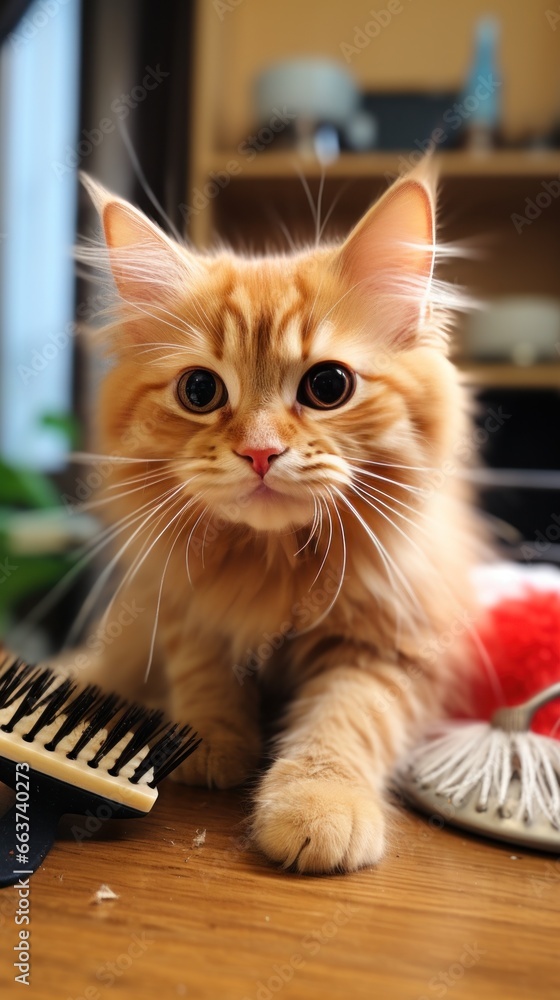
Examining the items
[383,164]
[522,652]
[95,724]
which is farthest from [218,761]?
[383,164]

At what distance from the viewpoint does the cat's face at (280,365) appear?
809 millimetres

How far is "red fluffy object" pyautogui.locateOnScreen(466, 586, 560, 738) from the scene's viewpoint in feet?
3.10

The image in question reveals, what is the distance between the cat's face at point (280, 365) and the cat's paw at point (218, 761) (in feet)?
0.89

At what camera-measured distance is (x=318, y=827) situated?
0.69 meters

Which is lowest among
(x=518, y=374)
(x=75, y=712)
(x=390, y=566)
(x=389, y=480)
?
(x=75, y=712)

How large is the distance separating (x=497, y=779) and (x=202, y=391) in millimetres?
527

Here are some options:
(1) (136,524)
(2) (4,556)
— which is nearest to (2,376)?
(2) (4,556)

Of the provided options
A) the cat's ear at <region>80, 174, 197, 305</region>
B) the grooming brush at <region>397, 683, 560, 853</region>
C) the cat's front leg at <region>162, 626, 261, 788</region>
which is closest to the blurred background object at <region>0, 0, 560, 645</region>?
the cat's front leg at <region>162, 626, 261, 788</region>

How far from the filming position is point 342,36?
2.26 metres

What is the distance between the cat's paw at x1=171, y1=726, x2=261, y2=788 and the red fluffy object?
1.05 feet

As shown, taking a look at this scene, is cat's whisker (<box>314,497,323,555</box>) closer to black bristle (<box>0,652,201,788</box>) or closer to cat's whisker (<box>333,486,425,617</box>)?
cat's whisker (<box>333,486,425,617</box>)

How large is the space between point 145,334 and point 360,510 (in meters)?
0.36

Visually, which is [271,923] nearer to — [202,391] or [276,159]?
[202,391]

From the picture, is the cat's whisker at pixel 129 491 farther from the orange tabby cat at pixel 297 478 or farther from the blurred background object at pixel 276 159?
the blurred background object at pixel 276 159
